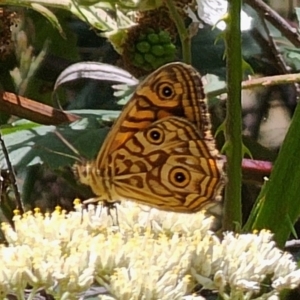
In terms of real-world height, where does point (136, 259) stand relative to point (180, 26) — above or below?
below

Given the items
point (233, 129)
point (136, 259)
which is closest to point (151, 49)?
point (233, 129)

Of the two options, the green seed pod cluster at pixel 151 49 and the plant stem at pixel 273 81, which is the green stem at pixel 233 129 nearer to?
the plant stem at pixel 273 81

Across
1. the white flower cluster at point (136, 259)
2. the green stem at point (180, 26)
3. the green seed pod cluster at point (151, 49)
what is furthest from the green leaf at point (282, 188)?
the green seed pod cluster at point (151, 49)

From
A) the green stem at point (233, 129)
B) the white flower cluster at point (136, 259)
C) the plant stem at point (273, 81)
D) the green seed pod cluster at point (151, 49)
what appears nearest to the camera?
the white flower cluster at point (136, 259)

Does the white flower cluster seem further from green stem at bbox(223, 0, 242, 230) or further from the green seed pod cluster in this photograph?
the green seed pod cluster

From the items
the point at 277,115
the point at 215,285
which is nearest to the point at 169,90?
the point at 215,285

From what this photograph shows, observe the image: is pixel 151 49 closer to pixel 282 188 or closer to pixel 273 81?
pixel 273 81

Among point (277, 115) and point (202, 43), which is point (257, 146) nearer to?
point (202, 43)
